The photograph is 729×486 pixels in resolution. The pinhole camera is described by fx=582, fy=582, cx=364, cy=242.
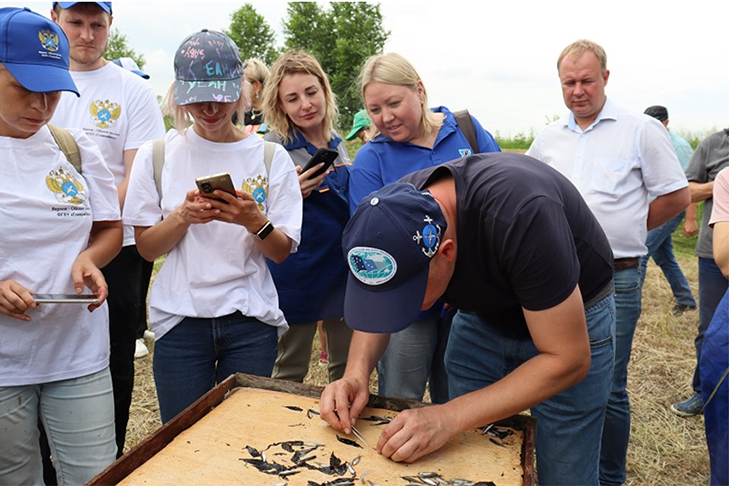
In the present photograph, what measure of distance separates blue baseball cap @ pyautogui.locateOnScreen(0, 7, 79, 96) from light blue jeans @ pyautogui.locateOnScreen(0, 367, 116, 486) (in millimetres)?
996

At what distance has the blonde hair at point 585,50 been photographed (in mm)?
3156

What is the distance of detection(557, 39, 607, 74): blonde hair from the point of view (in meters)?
3.16

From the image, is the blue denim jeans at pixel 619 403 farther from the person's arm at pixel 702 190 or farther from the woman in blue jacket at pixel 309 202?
the person's arm at pixel 702 190

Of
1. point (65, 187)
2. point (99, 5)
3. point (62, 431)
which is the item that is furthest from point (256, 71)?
point (62, 431)

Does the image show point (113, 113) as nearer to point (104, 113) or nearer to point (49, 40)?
point (104, 113)

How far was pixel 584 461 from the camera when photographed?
1985 millimetres

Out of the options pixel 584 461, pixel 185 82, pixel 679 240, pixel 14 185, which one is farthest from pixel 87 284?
pixel 679 240

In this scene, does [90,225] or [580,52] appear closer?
[90,225]

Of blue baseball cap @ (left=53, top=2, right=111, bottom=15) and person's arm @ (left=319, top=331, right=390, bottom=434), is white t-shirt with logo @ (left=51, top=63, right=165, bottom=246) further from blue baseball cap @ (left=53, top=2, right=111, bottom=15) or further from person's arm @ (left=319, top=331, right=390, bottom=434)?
person's arm @ (left=319, top=331, right=390, bottom=434)

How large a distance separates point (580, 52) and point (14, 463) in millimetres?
3178

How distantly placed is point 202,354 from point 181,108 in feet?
3.23

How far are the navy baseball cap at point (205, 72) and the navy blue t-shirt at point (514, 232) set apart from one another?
2.92 feet

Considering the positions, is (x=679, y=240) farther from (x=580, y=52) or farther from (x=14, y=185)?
(x=14, y=185)

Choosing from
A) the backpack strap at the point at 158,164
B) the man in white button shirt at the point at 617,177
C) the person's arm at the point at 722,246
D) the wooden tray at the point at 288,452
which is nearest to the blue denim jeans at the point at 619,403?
the man in white button shirt at the point at 617,177
